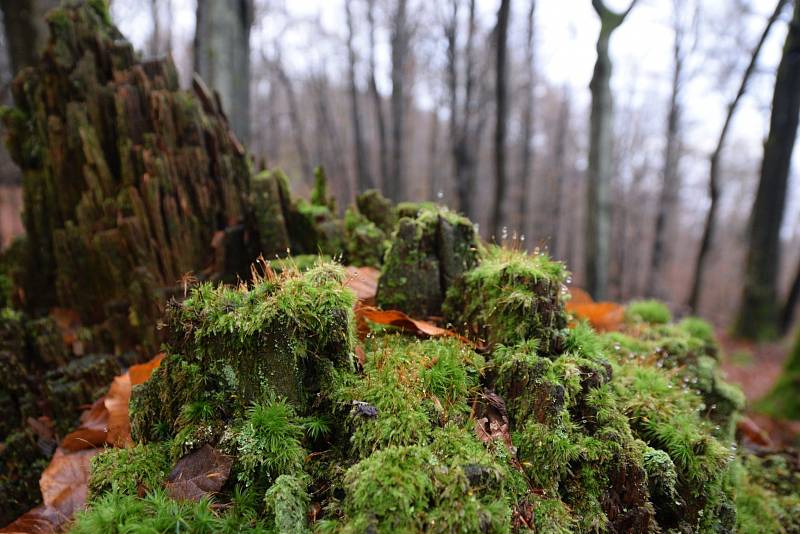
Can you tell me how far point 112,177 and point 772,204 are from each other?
49.6 feet

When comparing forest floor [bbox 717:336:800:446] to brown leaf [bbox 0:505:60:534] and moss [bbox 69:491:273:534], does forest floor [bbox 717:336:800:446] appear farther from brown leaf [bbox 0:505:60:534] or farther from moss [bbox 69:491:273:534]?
brown leaf [bbox 0:505:60:534]

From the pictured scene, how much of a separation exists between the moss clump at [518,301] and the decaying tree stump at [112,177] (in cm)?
290

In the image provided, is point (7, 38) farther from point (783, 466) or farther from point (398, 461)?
point (783, 466)

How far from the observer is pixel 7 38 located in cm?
680

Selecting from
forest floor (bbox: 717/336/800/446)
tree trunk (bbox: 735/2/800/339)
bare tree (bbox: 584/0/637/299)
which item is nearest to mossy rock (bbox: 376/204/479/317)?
bare tree (bbox: 584/0/637/299)

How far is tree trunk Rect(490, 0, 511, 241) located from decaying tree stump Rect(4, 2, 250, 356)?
18.5ft

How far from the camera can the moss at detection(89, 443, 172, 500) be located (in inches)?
87.3

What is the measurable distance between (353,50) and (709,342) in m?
17.9

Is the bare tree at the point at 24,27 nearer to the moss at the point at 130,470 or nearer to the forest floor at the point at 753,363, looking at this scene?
the moss at the point at 130,470

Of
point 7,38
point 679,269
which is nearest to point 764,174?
point 7,38

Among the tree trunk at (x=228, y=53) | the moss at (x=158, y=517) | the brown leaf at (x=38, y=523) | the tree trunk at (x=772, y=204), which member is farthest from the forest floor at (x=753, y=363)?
the tree trunk at (x=228, y=53)

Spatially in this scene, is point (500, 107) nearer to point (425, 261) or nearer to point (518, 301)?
point (425, 261)

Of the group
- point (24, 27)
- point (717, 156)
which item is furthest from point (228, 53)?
point (717, 156)

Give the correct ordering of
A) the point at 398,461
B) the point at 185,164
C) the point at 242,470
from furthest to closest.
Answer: the point at 185,164, the point at 242,470, the point at 398,461
